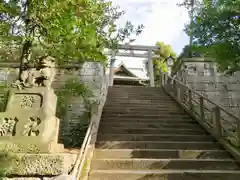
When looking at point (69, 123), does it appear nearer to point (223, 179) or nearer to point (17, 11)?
point (17, 11)

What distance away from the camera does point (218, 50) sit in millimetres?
4207

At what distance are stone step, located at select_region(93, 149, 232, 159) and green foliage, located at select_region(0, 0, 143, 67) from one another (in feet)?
6.67

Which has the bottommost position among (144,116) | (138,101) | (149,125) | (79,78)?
(149,125)

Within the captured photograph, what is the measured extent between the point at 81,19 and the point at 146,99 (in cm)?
370

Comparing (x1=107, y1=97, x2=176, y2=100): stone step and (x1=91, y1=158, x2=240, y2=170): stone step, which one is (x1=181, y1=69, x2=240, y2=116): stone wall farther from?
(x1=91, y1=158, x2=240, y2=170): stone step

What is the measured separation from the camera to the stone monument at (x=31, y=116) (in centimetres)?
301

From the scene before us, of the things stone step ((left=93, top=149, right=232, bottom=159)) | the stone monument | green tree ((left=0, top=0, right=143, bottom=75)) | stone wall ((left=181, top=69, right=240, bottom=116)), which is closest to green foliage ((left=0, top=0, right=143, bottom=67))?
green tree ((left=0, top=0, right=143, bottom=75))

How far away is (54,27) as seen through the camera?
4.31 metres

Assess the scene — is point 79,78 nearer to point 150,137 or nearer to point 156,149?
point 150,137

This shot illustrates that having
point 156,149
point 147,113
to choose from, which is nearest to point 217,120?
point 156,149

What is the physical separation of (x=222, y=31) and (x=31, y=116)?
3462 mm

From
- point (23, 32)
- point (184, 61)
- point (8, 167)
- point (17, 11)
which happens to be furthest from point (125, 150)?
point (184, 61)

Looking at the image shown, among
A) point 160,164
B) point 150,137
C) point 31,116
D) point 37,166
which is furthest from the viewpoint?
point 150,137

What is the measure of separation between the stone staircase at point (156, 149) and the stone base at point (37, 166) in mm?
618
